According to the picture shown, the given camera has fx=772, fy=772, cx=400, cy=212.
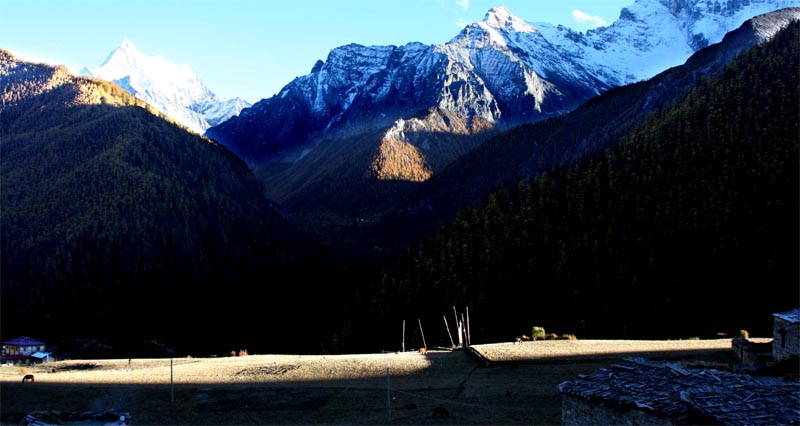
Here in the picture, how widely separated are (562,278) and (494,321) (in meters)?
9.23

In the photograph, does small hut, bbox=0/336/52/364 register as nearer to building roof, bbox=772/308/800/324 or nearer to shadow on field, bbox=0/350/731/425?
shadow on field, bbox=0/350/731/425

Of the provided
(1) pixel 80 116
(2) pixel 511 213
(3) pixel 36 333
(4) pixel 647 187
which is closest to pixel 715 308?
(4) pixel 647 187

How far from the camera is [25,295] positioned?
107938 millimetres

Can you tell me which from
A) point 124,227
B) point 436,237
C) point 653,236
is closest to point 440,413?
point 653,236

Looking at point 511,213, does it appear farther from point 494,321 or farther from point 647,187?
point 494,321

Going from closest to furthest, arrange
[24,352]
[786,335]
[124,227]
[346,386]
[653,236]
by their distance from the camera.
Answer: [786,335] < [346,386] < [653,236] < [24,352] < [124,227]

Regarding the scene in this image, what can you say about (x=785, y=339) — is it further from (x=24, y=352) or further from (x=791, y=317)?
(x=24, y=352)

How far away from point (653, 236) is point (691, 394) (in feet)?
203

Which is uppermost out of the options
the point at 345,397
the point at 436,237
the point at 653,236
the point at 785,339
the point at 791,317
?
the point at 436,237

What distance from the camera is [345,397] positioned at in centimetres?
3709

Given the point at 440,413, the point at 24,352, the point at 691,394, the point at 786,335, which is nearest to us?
the point at 691,394

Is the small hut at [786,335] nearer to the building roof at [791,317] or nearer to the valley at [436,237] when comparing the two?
the building roof at [791,317]

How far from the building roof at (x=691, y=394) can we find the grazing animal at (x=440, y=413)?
382 inches

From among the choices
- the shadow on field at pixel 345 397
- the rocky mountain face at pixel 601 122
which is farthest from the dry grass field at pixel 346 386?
the rocky mountain face at pixel 601 122
